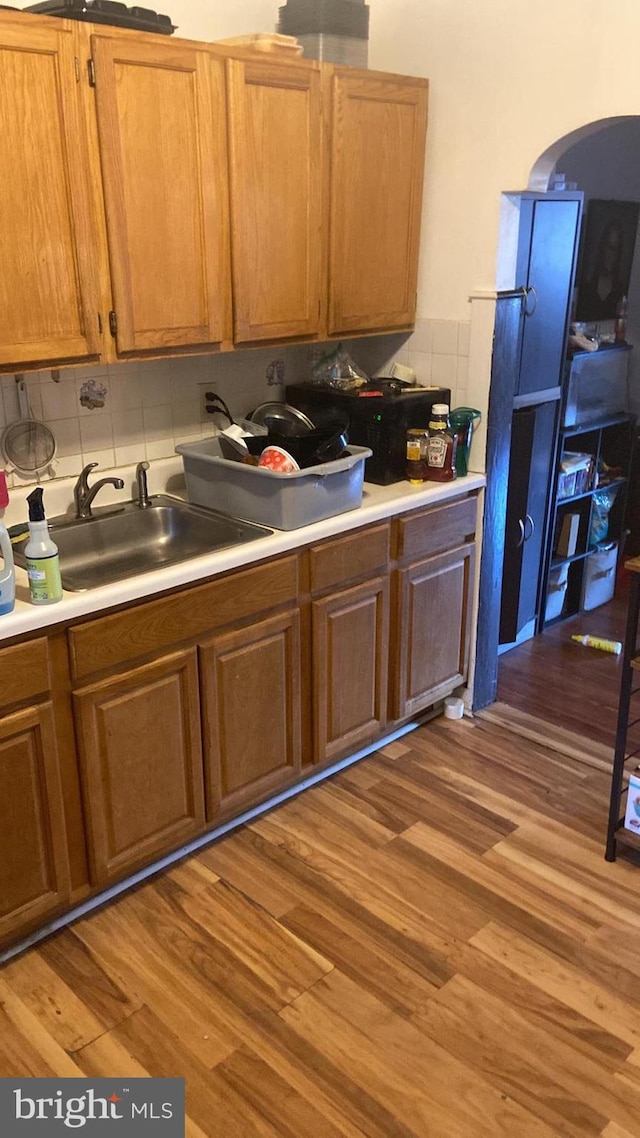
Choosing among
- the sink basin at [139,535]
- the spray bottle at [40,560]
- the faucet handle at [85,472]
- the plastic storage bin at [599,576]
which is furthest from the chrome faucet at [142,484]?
the plastic storage bin at [599,576]

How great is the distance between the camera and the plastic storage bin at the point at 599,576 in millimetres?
4023

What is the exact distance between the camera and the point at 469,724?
3.14 metres

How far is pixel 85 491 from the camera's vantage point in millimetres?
2443

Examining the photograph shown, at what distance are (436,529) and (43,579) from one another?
133 cm

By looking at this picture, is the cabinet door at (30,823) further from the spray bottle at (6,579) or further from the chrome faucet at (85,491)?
the chrome faucet at (85,491)

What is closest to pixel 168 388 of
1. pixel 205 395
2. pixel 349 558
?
pixel 205 395

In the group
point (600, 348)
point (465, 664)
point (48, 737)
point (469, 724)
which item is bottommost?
point (469, 724)

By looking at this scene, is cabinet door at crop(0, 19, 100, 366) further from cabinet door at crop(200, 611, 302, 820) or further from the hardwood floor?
the hardwood floor

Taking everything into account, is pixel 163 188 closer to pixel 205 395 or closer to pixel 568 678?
pixel 205 395

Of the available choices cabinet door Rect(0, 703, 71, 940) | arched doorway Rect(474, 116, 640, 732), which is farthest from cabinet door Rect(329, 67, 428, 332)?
cabinet door Rect(0, 703, 71, 940)

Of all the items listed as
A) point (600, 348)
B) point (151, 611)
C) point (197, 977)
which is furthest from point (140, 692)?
point (600, 348)

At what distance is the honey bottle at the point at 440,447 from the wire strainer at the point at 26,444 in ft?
3.72

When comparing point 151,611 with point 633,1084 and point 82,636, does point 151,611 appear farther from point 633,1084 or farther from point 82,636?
point 633,1084

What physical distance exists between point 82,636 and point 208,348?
0.92 m
